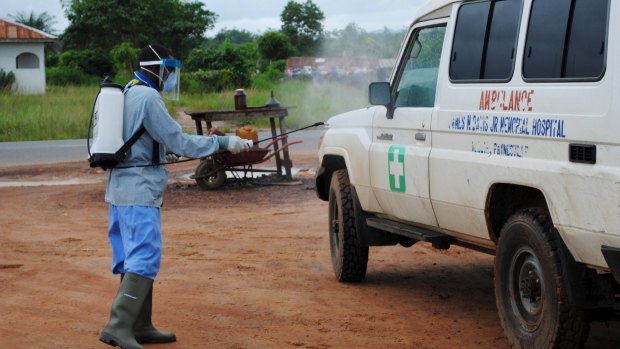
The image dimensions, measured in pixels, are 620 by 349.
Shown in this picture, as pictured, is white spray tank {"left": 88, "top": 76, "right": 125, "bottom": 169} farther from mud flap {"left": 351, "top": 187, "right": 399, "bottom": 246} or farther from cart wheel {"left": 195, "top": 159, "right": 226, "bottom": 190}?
cart wheel {"left": 195, "top": 159, "right": 226, "bottom": 190}

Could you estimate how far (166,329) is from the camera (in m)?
7.27

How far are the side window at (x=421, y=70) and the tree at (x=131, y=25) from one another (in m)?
55.3

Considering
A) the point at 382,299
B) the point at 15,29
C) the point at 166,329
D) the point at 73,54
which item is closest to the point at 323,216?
the point at 382,299

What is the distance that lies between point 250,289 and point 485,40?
3033 mm

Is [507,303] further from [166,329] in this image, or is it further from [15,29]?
[15,29]

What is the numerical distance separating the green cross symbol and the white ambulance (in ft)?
0.05

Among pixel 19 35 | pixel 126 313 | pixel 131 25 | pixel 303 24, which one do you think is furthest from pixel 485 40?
pixel 303 24

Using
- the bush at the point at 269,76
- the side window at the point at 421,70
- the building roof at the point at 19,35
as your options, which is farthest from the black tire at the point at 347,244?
the building roof at the point at 19,35

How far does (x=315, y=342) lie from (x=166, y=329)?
44.7 inches

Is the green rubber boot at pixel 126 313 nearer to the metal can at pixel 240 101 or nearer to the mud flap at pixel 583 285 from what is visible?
the mud flap at pixel 583 285

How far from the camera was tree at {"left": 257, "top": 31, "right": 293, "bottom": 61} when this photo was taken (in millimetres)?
69312

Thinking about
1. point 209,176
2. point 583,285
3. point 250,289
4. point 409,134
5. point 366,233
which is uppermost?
point 409,134

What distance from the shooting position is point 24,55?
51.3 m

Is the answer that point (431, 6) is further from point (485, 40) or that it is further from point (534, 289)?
point (534, 289)
